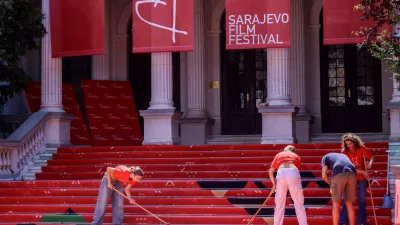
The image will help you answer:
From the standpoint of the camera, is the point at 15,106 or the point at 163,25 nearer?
the point at 163,25

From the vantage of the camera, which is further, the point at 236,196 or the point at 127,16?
the point at 127,16

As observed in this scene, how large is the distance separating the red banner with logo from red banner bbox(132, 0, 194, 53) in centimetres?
435

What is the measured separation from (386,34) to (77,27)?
9110 mm

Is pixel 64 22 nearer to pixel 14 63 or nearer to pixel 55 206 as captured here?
pixel 14 63

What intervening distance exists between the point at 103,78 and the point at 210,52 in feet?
11.2

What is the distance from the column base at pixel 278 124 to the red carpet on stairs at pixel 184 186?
543mm

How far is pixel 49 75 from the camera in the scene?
22594 mm

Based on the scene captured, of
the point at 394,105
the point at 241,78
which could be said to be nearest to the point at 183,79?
the point at 241,78

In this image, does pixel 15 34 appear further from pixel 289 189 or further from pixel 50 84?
pixel 289 189

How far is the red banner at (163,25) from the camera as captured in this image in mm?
20734

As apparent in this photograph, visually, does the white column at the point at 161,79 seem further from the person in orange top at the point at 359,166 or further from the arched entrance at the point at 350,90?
the person in orange top at the point at 359,166

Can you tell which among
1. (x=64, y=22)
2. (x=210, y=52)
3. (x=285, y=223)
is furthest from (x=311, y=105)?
(x=285, y=223)

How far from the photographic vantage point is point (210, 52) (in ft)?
86.3

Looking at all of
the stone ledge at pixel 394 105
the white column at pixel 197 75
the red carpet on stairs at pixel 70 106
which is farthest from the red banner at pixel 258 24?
the red carpet on stairs at pixel 70 106
